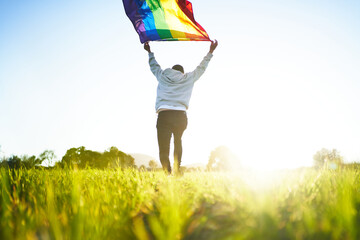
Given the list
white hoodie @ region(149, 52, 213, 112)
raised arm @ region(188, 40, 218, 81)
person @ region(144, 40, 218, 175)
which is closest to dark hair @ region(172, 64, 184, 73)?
person @ region(144, 40, 218, 175)

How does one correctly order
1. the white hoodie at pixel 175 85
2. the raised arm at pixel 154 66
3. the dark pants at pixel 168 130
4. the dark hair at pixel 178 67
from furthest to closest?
the dark hair at pixel 178 67 → the raised arm at pixel 154 66 → the white hoodie at pixel 175 85 → the dark pants at pixel 168 130

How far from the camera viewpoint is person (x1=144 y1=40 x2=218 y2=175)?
4543 mm

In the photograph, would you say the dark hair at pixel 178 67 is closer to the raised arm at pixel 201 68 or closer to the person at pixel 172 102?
the person at pixel 172 102

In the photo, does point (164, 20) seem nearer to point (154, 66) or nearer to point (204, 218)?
point (154, 66)

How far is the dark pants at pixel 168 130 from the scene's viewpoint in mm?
4516

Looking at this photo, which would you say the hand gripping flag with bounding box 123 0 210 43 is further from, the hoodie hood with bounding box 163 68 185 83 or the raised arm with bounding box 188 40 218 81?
the hoodie hood with bounding box 163 68 185 83

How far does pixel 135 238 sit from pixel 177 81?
4.00m

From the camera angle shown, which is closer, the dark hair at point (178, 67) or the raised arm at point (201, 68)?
the raised arm at point (201, 68)

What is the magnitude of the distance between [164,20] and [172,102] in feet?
9.50

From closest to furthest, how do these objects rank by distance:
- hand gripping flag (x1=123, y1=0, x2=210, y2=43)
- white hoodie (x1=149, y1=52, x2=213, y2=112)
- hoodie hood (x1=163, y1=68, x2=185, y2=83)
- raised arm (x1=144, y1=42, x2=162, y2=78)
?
white hoodie (x1=149, y1=52, x2=213, y2=112) → hoodie hood (x1=163, y1=68, x2=185, y2=83) → raised arm (x1=144, y1=42, x2=162, y2=78) → hand gripping flag (x1=123, y1=0, x2=210, y2=43)

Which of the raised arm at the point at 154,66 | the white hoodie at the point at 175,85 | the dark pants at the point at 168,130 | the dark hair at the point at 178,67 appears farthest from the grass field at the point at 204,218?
the dark hair at the point at 178,67

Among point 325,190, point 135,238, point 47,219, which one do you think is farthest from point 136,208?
point 325,190

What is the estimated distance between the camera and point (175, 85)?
4840 millimetres

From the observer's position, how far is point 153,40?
5953 millimetres
